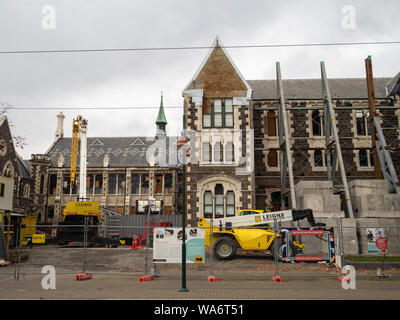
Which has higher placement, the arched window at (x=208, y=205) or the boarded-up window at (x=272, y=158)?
the boarded-up window at (x=272, y=158)

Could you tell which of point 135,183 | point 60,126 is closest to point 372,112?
point 135,183

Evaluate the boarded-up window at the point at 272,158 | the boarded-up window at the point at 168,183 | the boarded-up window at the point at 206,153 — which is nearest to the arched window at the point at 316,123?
the boarded-up window at the point at 272,158

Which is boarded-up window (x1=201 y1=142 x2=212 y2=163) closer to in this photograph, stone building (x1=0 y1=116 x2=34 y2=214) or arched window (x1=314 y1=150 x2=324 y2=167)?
arched window (x1=314 y1=150 x2=324 y2=167)

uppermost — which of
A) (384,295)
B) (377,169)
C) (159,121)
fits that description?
(159,121)

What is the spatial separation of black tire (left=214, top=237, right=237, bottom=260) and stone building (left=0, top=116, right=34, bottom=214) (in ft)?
77.6

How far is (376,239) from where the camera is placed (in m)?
15.4

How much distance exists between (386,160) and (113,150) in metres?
37.9

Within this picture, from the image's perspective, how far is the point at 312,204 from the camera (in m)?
22.1

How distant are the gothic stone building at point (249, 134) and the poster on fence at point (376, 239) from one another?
11.7 meters

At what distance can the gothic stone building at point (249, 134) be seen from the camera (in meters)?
27.8

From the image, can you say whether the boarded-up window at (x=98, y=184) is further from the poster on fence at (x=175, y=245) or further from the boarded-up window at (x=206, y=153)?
the poster on fence at (x=175, y=245)

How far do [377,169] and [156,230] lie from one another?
16.7m

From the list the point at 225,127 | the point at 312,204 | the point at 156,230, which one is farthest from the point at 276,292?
the point at 225,127
